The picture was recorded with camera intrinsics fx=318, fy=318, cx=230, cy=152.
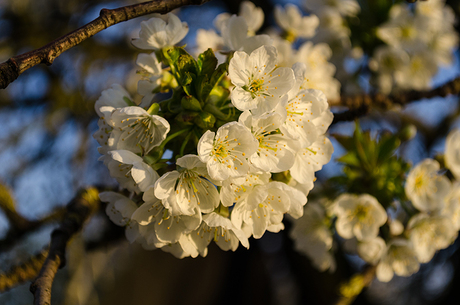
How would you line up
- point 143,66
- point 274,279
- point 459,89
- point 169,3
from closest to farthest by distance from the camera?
point 169,3 → point 143,66 → point 459,89 → point 274,279

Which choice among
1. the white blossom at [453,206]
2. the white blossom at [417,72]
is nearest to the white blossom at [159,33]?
the white blossom at [453,206]

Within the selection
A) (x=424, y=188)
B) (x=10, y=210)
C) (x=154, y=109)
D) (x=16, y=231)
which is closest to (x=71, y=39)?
(x=154, y=109)

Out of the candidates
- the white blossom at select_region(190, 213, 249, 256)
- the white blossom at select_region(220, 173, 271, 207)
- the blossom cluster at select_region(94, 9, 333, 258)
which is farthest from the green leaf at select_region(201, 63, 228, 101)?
the white blossom at select_region(190, 213, 249, 256)

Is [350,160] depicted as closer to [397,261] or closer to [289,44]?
[397,261]

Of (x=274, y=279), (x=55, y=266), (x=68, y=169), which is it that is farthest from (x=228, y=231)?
(x=274, y=279)

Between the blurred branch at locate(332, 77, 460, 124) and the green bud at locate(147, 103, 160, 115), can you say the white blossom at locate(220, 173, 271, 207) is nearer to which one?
the green bud at locate(147, 103, 160, 115)

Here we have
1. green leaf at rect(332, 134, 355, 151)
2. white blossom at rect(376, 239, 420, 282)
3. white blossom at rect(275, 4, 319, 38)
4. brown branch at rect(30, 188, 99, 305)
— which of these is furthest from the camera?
white blossom at rect(275, 4, 319, 38)

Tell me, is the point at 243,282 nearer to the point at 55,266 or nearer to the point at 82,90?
the point at 82,90
